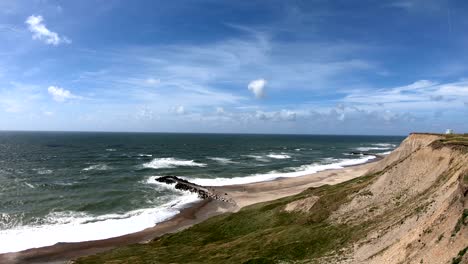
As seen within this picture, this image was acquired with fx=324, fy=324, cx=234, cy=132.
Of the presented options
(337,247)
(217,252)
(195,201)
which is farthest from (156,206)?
(337,247)

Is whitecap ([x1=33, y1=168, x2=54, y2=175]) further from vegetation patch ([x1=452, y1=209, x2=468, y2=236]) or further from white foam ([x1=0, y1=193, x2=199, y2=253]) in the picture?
vegetation patch ([x1=452, y1=209, x2=468, y2=236])

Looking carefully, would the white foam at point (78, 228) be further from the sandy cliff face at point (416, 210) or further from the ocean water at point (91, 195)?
the sandy cliff face at point (416, 210)

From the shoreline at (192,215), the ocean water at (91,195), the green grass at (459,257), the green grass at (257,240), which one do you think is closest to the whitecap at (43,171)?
the ocean water at (91,195)

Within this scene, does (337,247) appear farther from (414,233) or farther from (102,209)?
(102,209)

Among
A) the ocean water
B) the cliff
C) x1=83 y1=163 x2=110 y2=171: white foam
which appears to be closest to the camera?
the cliff

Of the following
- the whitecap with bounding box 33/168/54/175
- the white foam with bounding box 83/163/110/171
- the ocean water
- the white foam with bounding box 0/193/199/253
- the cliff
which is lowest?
the white foam with bounding box 0/193/199/253

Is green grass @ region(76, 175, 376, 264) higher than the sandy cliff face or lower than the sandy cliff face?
lower

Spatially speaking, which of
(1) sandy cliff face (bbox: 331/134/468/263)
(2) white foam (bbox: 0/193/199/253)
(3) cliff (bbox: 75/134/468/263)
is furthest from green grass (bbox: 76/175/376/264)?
(2) white foam (bbox: 0/193/199/253)
